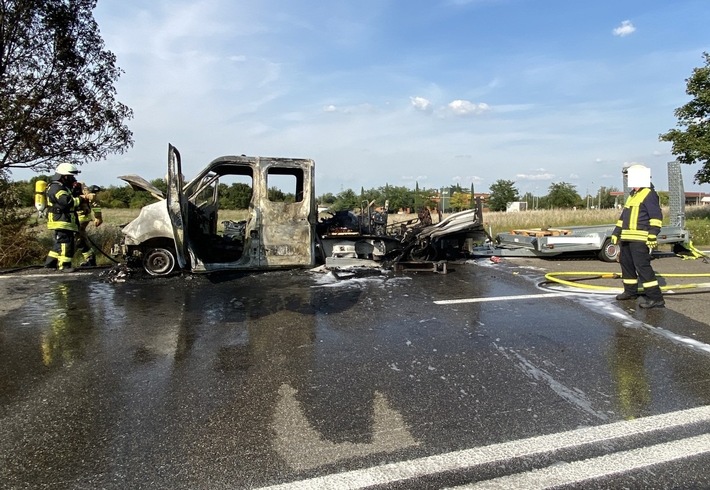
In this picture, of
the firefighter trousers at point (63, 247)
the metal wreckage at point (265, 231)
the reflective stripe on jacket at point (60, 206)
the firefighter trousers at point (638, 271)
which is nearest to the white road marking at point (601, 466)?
the firefighter trousers at point (638, 271)

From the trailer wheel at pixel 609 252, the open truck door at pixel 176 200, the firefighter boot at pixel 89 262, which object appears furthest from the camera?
the trailer wheel at pixel 609 252

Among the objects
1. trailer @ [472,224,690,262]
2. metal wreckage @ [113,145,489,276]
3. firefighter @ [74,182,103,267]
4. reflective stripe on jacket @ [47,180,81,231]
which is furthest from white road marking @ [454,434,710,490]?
firefighter @ [74,182,103,267]

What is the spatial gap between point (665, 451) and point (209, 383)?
2892mm

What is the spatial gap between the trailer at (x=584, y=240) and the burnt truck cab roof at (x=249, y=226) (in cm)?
432

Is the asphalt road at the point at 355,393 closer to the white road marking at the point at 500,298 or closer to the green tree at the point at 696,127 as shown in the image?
the white road marking at the point at 500,298

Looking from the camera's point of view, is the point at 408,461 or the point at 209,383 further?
the point at 209,383

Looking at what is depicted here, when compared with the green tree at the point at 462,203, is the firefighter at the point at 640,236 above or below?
below

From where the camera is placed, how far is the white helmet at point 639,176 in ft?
19.1

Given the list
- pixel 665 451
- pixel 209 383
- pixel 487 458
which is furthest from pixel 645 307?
pixel 209 383

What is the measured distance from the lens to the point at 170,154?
6.93 metres

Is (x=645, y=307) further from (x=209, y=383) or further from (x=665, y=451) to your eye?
(x=209, y=383)

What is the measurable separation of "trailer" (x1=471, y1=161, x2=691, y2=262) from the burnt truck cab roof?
4.32 m

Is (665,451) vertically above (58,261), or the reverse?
(58,261)

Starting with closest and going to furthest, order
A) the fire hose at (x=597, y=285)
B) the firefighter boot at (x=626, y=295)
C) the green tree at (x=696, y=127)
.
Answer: the firefighter boot at (x=626, y=295) < the fire hose at (x=597, y=285) < the green tree at (x=696, y=127)
